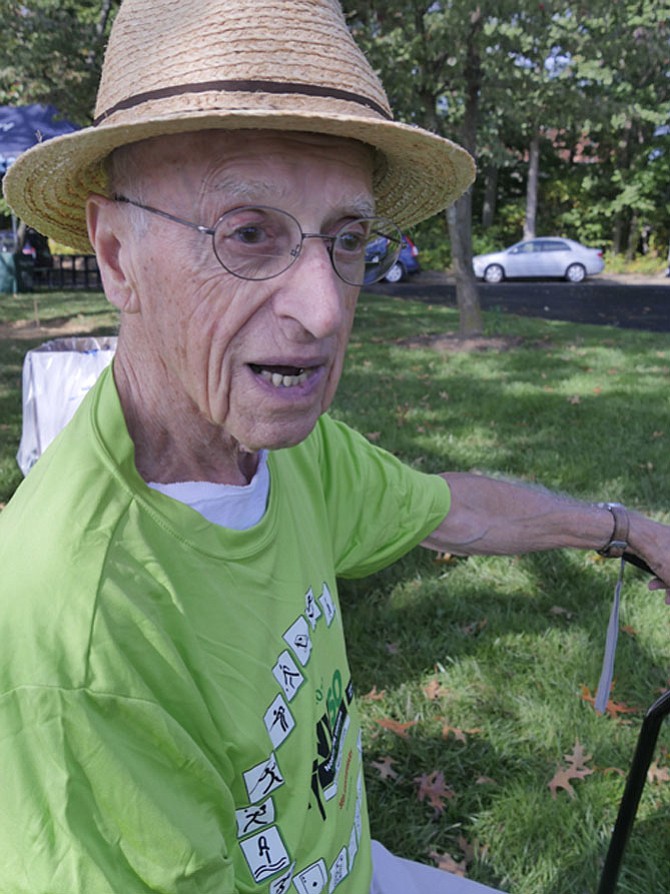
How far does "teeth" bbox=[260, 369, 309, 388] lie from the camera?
4.15ft

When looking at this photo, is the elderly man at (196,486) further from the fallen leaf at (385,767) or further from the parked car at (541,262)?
the parked car at (541,262)

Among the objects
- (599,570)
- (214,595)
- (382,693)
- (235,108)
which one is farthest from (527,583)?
(235,108)

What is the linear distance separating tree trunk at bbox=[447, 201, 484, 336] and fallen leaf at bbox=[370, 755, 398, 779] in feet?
29.0

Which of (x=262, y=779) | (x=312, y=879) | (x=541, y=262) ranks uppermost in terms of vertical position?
(x=262, y=779)

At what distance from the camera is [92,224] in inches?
53.1

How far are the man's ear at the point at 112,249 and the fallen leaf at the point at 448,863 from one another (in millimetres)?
1991

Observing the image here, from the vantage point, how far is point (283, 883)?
4.28ft

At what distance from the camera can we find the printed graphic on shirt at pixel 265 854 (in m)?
1.24

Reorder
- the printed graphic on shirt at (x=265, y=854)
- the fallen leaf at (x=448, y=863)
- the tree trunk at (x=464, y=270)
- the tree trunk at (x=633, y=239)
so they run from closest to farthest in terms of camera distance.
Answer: the printed graphic on shirt at (x=265, y=854)
the fallen leaf at (x=448, y=863)
the tree trunk at (x=464, y=270)
the tree trunk at (x=633, y=239)

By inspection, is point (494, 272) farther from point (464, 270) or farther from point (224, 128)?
point (224, 128)

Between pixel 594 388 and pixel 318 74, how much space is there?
22.6 feet

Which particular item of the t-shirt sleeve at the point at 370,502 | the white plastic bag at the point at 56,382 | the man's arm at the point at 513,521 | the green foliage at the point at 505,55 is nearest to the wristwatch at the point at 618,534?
the man's arm at the point at 513,521

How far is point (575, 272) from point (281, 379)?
2491 centimetres

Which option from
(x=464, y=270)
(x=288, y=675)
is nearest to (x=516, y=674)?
(x=288, y=675)
